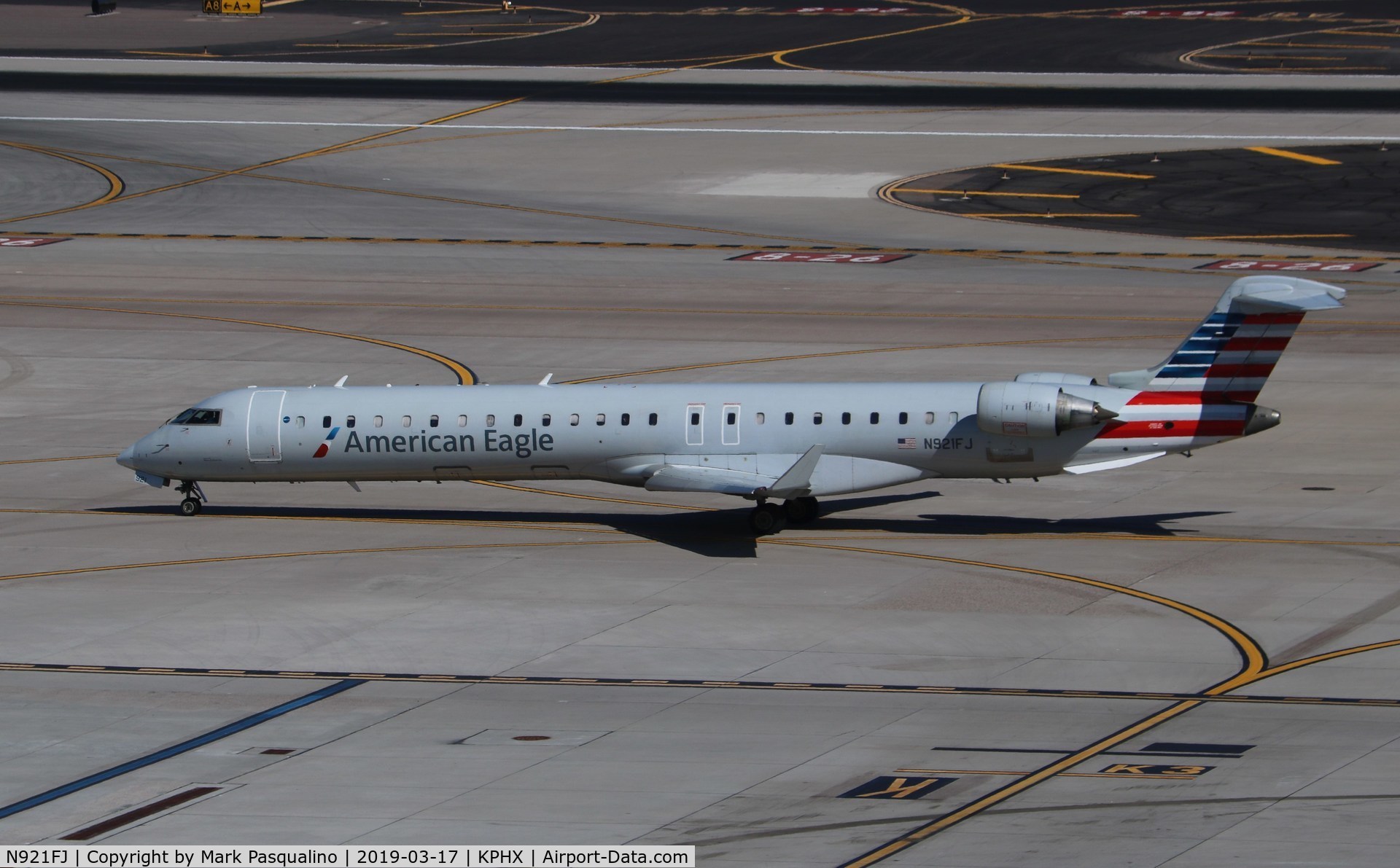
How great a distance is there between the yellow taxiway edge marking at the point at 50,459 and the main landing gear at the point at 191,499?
19.0 ft

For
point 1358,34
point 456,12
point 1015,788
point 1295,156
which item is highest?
point 456,12

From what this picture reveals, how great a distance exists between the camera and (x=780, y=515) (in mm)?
44875

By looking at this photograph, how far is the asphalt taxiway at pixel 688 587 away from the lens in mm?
28406

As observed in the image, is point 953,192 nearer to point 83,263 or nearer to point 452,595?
point 83,263

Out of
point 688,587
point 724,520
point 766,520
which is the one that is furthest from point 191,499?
point 688,587

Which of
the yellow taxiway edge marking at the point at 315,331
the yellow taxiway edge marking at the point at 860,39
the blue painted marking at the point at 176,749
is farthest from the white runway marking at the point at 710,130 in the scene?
the blue painted marking at the point at 176,749

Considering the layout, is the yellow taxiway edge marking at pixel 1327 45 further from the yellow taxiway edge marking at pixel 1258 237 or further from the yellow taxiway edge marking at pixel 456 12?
the yellow taxiway edge marking at pixel 456 12

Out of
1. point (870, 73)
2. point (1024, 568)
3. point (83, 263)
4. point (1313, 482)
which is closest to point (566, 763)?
point (1024, 568)

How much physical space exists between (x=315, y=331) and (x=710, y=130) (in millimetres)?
38171

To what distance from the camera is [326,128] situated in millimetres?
104375

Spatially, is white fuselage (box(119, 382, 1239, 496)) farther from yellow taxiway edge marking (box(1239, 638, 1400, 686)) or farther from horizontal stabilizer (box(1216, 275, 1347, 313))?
yellow taxiway edge marking (box(1239, 638, 1400, 686))

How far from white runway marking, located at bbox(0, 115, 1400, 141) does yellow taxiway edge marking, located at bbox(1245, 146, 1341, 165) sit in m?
2.12

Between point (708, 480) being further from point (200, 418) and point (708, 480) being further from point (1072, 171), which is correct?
point (1072, 171)

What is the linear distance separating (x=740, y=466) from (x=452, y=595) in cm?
787
